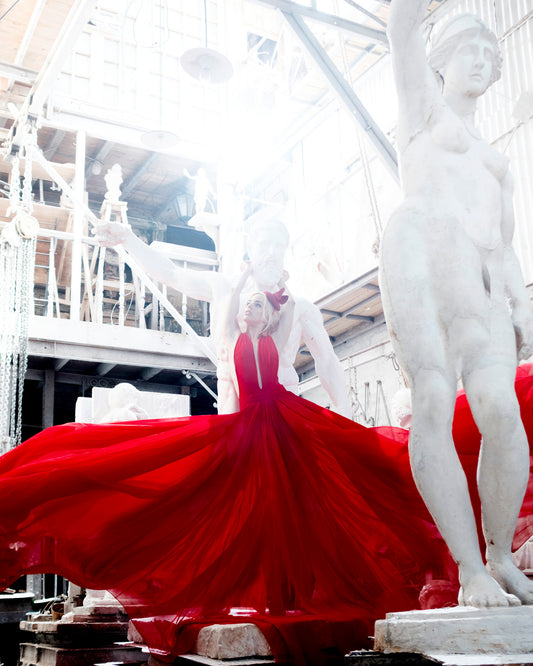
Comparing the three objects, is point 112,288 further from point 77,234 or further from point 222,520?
point 222,520

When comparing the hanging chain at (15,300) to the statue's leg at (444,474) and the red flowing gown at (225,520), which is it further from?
the statue's leg at (444,474)

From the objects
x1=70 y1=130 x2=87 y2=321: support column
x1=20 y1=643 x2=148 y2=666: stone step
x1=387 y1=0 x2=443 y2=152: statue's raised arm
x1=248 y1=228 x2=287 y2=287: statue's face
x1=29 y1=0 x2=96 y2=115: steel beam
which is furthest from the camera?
x1=70 y1=130 x2=87 y2=321: support column

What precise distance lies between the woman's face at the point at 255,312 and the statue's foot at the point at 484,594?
6.84 ft

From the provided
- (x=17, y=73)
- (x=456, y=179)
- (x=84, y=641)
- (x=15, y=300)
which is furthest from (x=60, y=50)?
(x=456, y=179)

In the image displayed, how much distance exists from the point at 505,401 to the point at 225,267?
11.7 meters

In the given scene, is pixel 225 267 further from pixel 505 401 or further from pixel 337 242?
pixel 505 401

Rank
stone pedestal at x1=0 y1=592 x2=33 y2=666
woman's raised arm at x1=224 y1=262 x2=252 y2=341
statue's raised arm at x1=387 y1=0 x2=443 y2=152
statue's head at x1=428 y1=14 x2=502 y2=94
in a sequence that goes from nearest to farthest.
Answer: statue's raised arm at x1=387 y1=0 x2=443 y2=152, statue's head at x1=428 y1=14 x2=502 y2=94, woman's raised arm at x1=224 y1=262 x2=252 y2=341, stone pedestal at x1=0 y1=592 x2=33 y2=666

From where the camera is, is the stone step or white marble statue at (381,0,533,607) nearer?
white marble statue at (381,0,533,607)

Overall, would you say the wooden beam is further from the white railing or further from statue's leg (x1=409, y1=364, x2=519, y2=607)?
statue's leg (x1=409, y1=364, x2=519, y2=607)

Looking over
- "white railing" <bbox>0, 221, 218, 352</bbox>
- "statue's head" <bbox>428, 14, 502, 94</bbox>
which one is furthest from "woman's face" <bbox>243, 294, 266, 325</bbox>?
"white railing" <bbox>0, 221, 218, 352</bbox>

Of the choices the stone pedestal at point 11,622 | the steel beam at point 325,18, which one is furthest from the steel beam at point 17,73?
the stone pedestal at point 11,622

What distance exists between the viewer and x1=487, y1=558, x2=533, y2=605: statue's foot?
7.09 feet

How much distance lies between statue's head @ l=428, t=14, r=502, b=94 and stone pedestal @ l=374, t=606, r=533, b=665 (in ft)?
5.41

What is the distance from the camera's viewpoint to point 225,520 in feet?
10.9
